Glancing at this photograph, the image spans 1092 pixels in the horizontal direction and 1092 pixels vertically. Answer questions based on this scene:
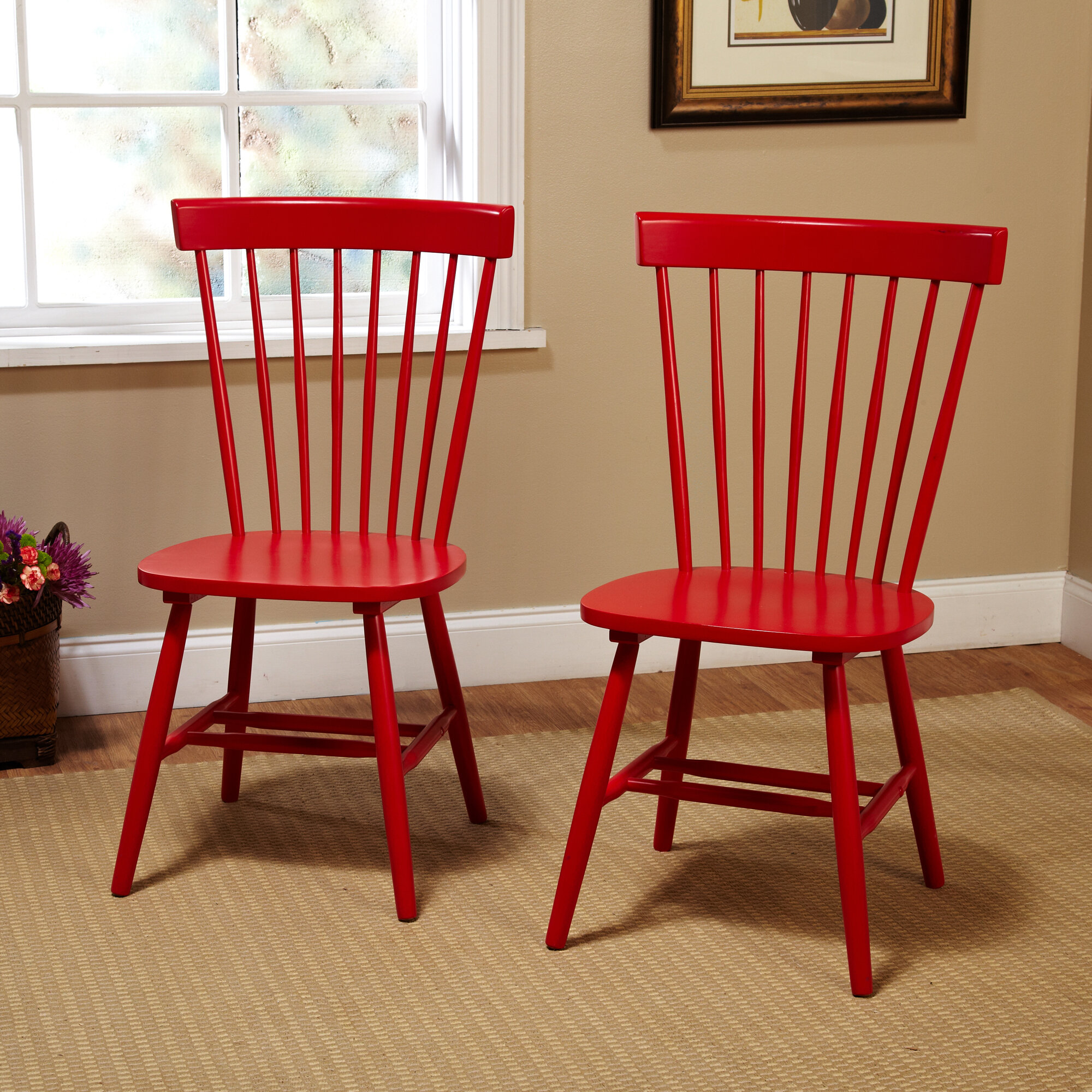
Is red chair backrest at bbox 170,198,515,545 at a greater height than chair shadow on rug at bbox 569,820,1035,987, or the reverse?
red chair backrest at bbox 170,198,515,545

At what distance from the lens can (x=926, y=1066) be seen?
1427mm

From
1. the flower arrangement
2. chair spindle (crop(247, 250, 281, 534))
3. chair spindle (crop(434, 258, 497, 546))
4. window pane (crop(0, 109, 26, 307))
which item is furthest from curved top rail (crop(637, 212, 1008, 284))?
window pane (crop(0, 109, 26, 307))

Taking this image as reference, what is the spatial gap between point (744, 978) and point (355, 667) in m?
1.19

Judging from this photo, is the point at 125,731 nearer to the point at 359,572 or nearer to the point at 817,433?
the point at 359,572

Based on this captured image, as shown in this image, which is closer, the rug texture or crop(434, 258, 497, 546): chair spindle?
the rug texture

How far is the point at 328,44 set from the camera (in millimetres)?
2447

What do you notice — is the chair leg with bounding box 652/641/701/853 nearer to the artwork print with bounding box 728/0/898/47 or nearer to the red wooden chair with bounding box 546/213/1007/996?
the red wooden chair with bounding box 546/213/1007/996

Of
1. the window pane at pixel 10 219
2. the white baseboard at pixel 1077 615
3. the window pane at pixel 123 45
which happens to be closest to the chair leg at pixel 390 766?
the window pane at pixel 10 219

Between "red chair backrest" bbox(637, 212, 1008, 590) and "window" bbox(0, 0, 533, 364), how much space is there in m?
0.76

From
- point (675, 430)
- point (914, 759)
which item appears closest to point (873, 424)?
point (675, 430)

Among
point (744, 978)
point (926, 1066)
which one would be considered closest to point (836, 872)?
point (744, 978)

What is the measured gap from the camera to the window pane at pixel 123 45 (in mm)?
2344

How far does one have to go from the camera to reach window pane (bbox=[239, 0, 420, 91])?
7.93ft

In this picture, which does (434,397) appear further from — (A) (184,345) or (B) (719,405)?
(A) (184,345)
